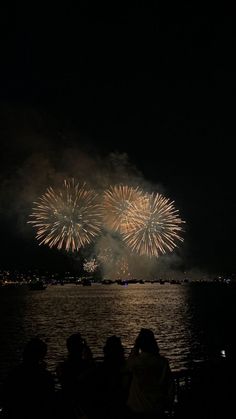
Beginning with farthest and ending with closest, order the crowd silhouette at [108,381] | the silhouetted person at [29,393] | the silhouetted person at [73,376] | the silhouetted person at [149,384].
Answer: the silhouetted person at [149,384] → the silhouetted person at [73,376] → the crowd silhouette at [108,381] → the silhouetted person at [29,393]

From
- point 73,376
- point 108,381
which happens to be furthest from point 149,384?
point 73,376

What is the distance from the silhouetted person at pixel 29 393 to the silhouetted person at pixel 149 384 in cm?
109

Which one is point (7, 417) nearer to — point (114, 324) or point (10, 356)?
point (10, 356)

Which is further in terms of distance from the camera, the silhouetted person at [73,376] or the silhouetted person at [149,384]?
the silhouetted person at [149,384]

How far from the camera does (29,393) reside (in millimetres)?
5289

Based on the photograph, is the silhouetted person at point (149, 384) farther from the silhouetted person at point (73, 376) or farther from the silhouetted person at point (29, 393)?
the silhouetted person at point (29, 393)

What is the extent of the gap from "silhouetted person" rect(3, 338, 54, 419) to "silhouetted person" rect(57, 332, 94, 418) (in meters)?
0.44

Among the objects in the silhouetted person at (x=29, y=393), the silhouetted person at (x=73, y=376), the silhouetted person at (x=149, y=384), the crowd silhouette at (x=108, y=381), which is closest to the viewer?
the silhouetted person at (x=29, y=393)

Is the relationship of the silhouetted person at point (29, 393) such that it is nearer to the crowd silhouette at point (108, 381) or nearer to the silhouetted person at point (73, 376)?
the crowd silhouette at point (108, 381)

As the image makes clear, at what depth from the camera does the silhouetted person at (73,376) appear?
5840mm

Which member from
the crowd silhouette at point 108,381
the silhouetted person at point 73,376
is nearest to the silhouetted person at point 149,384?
the crowd silhouette at point 108,381

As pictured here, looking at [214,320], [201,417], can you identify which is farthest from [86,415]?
[214,320]

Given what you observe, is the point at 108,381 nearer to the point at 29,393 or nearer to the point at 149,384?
the point at 149,384

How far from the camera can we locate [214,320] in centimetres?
7319
